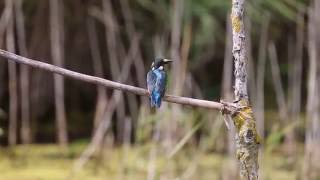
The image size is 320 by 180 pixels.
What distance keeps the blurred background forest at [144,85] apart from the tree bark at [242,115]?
1.19 m

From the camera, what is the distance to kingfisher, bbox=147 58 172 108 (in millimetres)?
1153

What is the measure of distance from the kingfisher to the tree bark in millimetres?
253

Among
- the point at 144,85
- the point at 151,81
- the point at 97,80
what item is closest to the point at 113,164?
the point at 144,85

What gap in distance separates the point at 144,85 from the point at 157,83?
1.93 metres

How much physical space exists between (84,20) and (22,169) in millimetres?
962

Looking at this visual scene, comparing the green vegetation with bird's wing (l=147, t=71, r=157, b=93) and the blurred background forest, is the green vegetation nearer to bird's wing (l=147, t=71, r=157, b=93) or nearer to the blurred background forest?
the blurred background forest

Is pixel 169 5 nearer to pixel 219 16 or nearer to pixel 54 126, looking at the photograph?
pixel 219 16

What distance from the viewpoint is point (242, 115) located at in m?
0.87

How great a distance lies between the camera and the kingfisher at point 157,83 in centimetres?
115

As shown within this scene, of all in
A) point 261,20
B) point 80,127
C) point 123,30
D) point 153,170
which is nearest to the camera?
point 153,170

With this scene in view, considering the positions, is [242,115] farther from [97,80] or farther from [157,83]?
[157,83]

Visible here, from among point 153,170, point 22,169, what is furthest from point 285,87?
point 153,170

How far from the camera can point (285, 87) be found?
4031 millimetres

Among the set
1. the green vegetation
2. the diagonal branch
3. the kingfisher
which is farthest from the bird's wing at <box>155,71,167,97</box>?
the green vegetation
